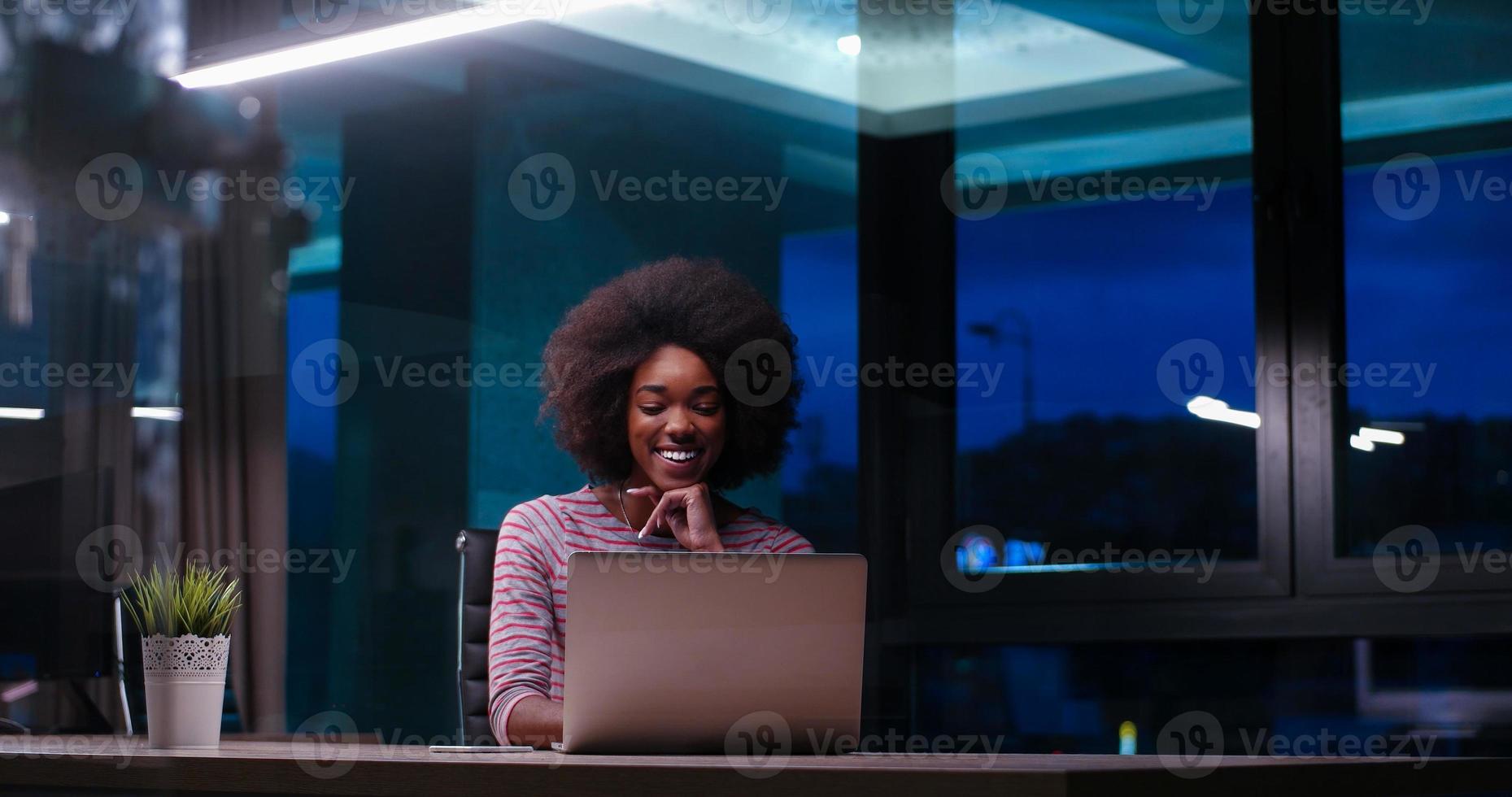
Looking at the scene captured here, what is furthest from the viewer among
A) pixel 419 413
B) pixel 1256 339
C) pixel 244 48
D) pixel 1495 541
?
pixel 419 413

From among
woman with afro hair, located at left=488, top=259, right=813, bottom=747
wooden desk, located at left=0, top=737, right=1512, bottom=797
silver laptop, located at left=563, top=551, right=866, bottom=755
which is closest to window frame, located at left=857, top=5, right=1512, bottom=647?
woman with afro hair, located at left=488, top=259, right=813, bottom=747

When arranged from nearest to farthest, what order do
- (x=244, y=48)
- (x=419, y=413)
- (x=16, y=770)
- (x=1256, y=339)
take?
(x=16, y=770) → (x=1256, y=339) → (x=244, y=48) → (x=419, y=413)

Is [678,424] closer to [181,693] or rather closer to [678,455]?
[678,455]

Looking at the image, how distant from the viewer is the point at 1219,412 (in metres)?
3.79

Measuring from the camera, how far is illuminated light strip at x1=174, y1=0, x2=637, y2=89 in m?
3.77

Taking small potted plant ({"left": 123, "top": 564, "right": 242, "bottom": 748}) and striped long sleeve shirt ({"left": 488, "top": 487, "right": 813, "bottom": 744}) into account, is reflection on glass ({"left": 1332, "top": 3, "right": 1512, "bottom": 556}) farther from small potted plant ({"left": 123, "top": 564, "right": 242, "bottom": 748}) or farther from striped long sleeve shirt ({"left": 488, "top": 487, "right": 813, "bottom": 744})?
small potted plant ({"left": 123, "top": 564, "right": 242, "bottom": 748})

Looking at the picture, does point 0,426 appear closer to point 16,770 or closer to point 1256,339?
point 16,770

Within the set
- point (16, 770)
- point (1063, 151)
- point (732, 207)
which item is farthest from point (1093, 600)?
point (16, 770)

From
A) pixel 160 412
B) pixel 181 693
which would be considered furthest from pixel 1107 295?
pixel 181 693

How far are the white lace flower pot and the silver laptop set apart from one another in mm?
505

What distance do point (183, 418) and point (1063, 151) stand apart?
250 centimetres

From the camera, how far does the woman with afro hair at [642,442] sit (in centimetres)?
242

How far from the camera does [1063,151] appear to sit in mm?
4117

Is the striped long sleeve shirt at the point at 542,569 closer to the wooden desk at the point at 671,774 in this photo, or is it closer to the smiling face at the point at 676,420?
the smiling face at the point at 676,420
